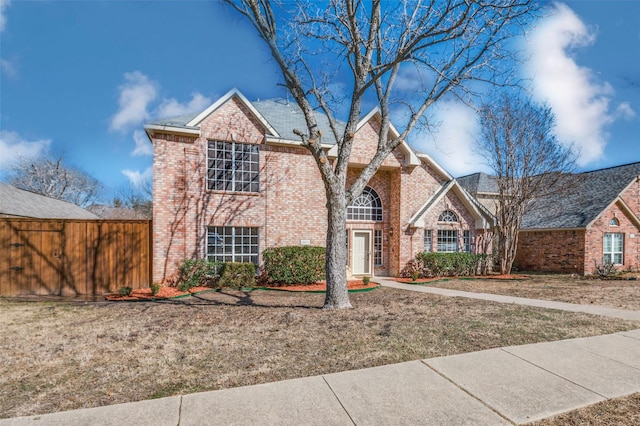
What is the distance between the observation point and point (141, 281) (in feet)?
38.5

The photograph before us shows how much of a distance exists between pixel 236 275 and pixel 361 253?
648 centimetres

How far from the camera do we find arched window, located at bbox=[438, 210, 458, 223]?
1705 centimetres

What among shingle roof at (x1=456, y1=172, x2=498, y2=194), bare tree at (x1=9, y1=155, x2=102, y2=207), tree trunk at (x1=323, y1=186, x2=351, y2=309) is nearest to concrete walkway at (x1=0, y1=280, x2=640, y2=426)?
tree trunk at (x1=323, y1=186, x2=351, y2=309)

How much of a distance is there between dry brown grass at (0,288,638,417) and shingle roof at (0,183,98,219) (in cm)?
982

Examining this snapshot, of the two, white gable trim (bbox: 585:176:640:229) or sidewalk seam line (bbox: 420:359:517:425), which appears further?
white gable trim (bbox: 585:176:640:229)

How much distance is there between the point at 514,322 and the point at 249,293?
24.8 feet

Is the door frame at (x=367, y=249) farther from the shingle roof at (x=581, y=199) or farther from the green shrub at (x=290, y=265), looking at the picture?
the shingle roof at (x=581, y=199)

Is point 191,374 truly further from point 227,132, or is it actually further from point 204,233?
point 227,132

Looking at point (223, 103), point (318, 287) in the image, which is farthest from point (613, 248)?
point (223, 103)

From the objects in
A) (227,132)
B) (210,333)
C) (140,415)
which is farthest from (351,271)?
(140,415)

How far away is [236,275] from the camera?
11.9 meters

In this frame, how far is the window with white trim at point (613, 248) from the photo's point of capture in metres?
19.0

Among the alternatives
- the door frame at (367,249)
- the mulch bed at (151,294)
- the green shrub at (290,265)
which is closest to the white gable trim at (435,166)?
the door frame at (367,249)

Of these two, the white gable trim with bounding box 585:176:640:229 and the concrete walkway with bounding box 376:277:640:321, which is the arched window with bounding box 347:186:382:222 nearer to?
the concrete walkway with bounding box 376:277:640:321
